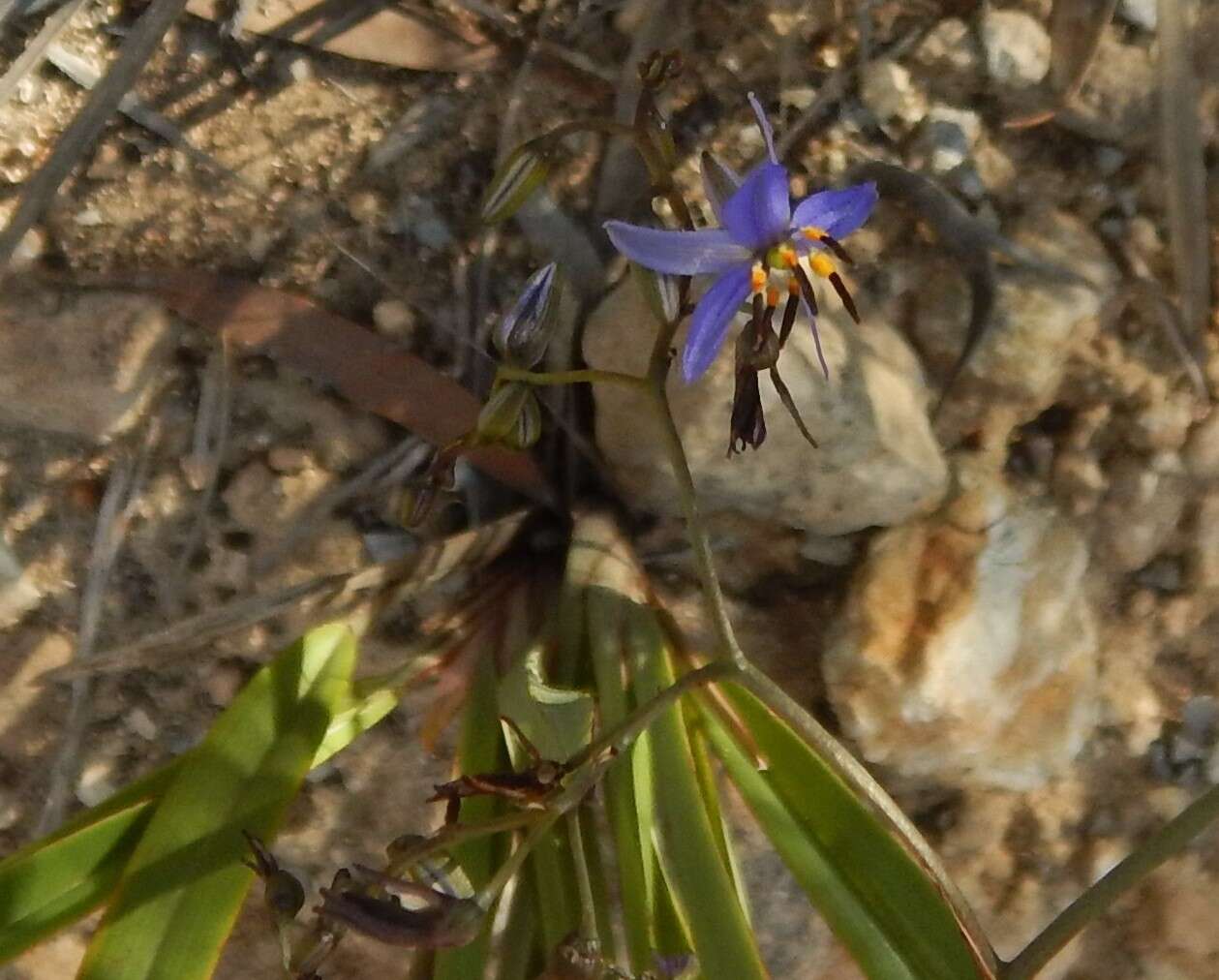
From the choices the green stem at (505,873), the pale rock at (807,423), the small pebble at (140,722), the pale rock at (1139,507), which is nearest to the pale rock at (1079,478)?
the pale rock at (1139,507)

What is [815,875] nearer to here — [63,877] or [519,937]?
[519,937]

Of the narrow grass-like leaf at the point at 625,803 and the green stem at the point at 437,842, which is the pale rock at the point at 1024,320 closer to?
the narrow grass-like leaf at the point at 625,803

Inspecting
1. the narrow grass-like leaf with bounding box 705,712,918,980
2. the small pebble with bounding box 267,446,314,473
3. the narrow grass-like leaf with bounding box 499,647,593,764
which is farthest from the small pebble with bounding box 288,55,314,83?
the narrow grass-like leaf with bounding box 705,712,918,980

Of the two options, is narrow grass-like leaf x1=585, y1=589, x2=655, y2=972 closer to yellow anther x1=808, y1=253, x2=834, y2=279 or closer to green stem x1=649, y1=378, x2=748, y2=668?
green stem x1=649, y1=378, x2=748, y2=668

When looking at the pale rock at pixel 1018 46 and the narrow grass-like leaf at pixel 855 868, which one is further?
the pale rock at pixel 1018 46

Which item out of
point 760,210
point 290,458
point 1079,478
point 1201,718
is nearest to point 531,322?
point 760,210

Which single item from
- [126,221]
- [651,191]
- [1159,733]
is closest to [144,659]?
[126,221]

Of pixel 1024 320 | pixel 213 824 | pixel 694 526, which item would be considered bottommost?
pixel 213 824
